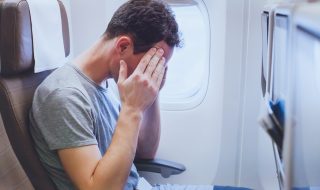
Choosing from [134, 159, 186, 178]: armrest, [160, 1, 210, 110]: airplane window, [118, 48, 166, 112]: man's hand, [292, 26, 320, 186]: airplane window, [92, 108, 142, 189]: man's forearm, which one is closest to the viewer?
[292, 26, 320, 186]: airplane window

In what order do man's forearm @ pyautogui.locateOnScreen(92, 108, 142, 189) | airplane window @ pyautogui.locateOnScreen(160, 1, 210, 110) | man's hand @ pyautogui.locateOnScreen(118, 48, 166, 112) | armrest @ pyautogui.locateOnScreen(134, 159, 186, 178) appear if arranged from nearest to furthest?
man's forearm @ pyautogui.locateOnScreen(92, 108, 142, 189), man's hand @ pyautogui.locateOnScreen(118, 48, 166, 112), armrest @ pyautogui.locateOnScreen(134, 159, 186, 178), airplane window @ pyautogui.locateOnScreen(160, 1, 210, 110)

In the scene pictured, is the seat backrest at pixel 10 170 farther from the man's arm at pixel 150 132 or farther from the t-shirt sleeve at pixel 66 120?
the man's arm at pixel 150 132

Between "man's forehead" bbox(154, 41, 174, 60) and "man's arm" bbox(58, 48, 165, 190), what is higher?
"man's forehead" bbox(154, 41, 174, 60)

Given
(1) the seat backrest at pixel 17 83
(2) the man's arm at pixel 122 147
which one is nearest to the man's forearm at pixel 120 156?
(2) the man's arm at pixel 122 147

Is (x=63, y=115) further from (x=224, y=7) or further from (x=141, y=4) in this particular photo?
(x=224, y=7)

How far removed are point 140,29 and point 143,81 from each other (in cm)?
18

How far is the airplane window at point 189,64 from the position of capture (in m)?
1.72

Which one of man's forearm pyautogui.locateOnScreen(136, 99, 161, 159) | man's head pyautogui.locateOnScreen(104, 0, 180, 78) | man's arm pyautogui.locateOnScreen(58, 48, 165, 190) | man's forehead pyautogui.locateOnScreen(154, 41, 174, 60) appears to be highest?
man's head pyautogui.locateOnScreen(104, 0, 180, 78)

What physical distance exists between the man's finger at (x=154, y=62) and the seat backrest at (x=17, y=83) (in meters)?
0.40

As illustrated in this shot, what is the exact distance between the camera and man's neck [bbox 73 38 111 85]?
4.02ft

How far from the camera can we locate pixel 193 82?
6.01 ft

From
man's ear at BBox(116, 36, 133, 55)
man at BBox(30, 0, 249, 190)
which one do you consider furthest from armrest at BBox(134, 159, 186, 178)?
Result: man's ear at BBox(116, 36, 133, 55)

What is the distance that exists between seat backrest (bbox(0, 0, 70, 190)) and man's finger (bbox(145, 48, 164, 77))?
1.30ft

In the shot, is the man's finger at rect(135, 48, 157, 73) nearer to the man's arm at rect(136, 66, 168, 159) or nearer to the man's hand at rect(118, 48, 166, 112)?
the man's hand at rect(118, 48, 166, 112)
